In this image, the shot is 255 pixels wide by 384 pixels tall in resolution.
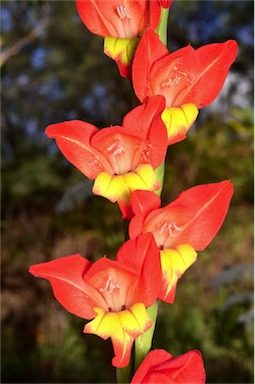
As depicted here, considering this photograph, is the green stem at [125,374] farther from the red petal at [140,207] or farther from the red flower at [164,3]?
the red flower at [164,3]

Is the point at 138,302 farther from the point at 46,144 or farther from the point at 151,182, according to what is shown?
the point at 46,144

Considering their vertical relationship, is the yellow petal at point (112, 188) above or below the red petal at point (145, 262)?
above

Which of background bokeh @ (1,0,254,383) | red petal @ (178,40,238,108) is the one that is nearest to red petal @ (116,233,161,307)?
red petal @ (178,40,238,108)

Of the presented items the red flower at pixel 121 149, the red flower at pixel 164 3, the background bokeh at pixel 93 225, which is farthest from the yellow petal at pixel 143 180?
A: the background bokeh at pixel 93 225

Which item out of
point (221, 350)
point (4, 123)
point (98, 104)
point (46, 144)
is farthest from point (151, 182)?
point (98, 104)

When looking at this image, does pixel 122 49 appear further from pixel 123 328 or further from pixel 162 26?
pixel 123 328

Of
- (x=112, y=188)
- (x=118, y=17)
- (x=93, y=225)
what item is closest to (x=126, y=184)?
(x=112, y=188)
